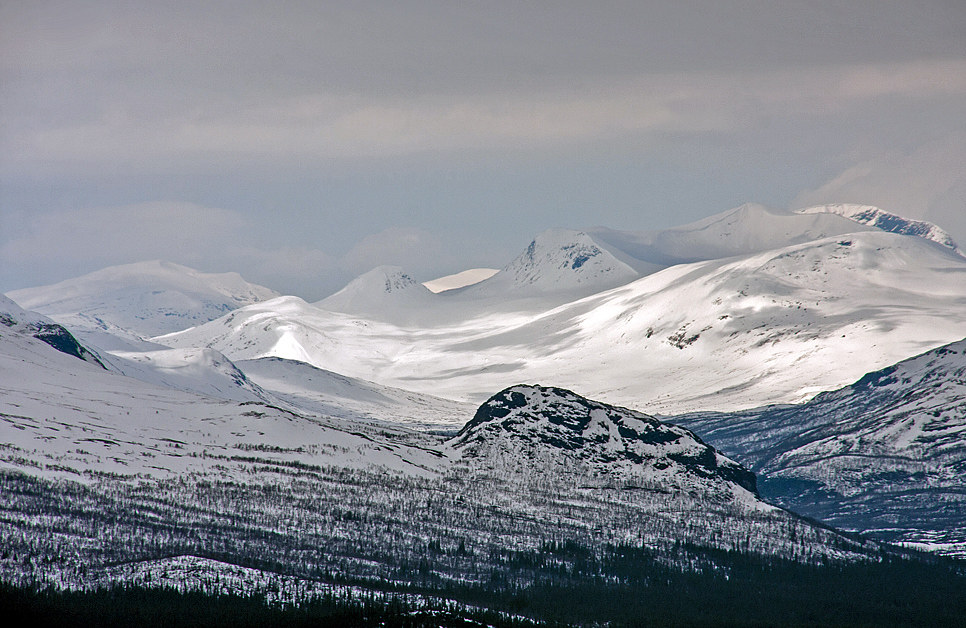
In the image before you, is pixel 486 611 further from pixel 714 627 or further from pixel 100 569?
pixel 100 569

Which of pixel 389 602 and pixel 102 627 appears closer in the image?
pixel 102 627

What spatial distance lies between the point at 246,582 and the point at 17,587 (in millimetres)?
34078

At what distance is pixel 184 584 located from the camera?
7362 inches

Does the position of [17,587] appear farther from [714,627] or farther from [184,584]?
[714,627]

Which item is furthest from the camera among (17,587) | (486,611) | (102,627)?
(486,611)

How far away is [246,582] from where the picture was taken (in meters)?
194

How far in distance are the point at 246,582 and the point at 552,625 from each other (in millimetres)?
48893

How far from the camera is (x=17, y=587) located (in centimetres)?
18000

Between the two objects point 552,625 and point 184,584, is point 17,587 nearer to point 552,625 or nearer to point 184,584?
point 184,584

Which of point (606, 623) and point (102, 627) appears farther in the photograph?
point (606, 623)

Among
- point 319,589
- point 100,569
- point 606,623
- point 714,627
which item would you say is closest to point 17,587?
point 100,569

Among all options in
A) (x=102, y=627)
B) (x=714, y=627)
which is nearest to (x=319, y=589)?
(x=102, y=627)

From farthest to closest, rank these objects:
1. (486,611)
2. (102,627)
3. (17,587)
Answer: (486,611), (17,587), (102,627)

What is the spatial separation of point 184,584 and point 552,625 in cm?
5694
